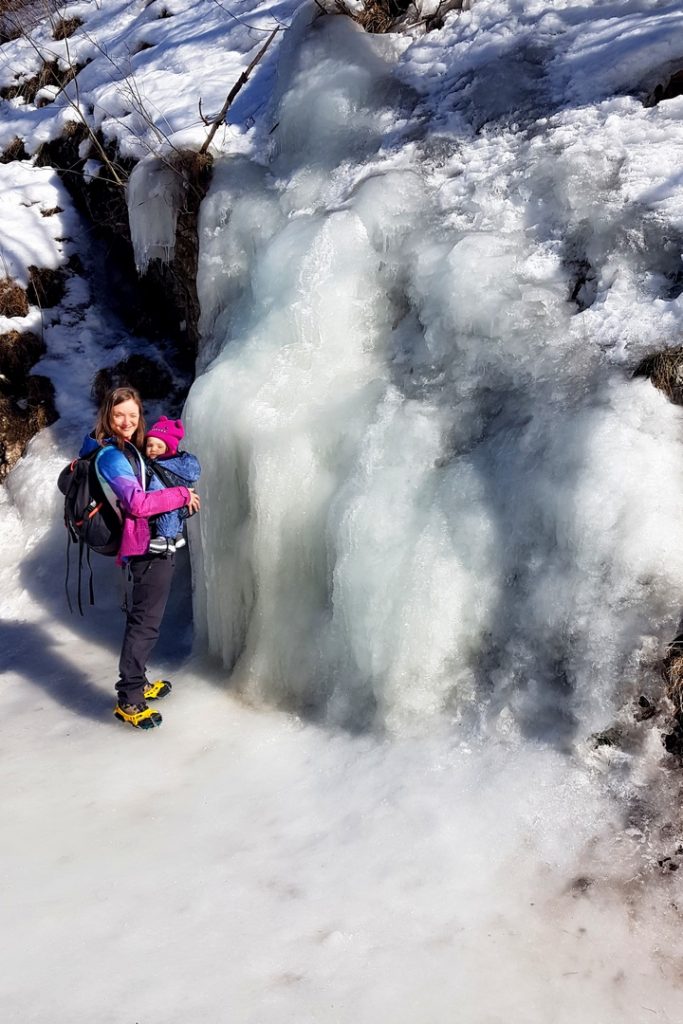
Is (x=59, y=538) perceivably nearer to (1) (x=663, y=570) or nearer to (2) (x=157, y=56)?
(1) (x=663, y=570)

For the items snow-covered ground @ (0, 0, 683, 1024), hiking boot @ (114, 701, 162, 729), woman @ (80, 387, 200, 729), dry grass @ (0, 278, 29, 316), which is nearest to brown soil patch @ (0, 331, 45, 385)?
dry grass @ (0, 278, 29, 316)

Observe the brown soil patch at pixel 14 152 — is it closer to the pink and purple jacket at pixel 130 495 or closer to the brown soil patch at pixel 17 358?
the brown soil patch at pixel 17 358

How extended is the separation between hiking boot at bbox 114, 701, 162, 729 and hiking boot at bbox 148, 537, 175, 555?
0.68 m

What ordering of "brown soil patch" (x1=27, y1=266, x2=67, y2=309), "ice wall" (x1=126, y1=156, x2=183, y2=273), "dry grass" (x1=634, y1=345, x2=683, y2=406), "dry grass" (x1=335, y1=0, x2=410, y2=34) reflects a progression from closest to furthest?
"dry grass" (x1=634, y1=345, x2=683, y2=406) → "ice wall" (x1=126, y1=156, x2=183, y2=273) → "dry grass" (x1=335, y1=0, x2=410, y2=34) → "brown soil patch" (x1=27, y1=266, x2=67, y2=309)

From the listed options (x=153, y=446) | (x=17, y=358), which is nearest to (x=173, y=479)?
(x=153, y=446)

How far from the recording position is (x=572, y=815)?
271 cm

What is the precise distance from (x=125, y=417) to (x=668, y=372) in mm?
2048

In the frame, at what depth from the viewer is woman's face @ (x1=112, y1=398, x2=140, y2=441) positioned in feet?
11.0

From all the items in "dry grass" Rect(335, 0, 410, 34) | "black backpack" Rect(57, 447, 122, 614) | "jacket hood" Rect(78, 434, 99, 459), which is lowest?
"black backpack" Rect(57, 447, 122, 614)

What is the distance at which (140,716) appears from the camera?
3.63m

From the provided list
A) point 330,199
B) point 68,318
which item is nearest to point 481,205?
point 330,199

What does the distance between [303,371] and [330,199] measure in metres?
1.18

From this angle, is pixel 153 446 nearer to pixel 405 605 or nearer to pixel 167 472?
pixel 167 472

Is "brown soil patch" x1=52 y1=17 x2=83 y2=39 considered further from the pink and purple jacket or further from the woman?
the pink and purple jacket
